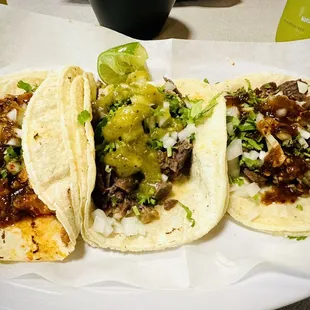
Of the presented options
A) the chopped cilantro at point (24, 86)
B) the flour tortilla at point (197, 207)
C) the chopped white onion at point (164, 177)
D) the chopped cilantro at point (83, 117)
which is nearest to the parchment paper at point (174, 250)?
the flour tortilla at point (197, 207)

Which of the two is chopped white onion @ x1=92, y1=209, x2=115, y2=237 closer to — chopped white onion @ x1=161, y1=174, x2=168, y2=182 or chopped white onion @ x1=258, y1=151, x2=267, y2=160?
chopped white onion @ x1=161, y1=174, x2=168, y2=182

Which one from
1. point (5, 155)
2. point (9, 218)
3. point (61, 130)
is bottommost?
point (9, 218)

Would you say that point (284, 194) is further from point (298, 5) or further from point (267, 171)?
point (298, 5)

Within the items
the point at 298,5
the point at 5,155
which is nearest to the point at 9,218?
the point at 5,155

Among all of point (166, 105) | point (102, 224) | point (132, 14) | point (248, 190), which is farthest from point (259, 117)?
point (132, 14)

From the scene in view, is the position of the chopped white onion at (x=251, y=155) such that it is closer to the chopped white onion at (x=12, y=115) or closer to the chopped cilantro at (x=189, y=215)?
the chopped cilantro at (x=189, y=215)

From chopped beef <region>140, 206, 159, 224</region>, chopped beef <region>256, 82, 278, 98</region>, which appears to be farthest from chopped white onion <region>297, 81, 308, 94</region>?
chopped beef <region>140, 206, 159, 224</region>
